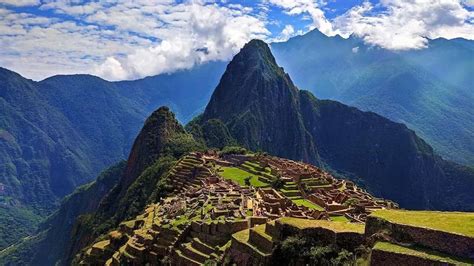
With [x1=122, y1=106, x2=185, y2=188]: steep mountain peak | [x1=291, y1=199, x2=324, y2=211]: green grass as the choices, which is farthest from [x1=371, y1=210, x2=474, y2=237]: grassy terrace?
[x1=122, y1=106, x2=185, y2=188]: steep mountain peak

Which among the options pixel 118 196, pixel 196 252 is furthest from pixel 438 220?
pixel 118 196

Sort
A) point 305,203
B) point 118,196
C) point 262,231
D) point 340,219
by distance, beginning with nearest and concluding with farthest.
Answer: point 262,231, point 340,219, point 305,203, point 118,196

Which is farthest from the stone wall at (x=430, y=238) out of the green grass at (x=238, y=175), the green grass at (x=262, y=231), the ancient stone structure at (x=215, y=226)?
the green grass at (x=238, y=175)

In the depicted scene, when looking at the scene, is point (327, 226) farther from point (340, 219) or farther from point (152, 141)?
point (152, 141)

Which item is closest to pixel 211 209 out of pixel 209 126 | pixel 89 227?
pixel 89 227

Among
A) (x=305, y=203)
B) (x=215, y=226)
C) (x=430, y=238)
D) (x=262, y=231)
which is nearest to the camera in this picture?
(x=430, y=238)

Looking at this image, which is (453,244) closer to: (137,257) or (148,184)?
(137,257)

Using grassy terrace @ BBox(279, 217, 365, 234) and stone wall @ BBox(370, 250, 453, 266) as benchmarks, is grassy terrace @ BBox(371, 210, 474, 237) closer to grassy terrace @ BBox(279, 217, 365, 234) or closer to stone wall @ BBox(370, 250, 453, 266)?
stone wall @ BBox(370, 250, 453, 266)
